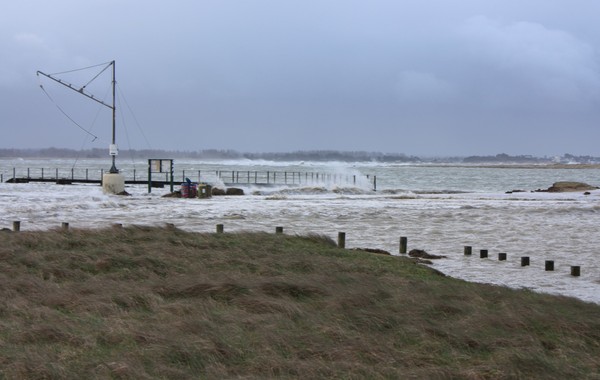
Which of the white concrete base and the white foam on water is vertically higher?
the white concrete base

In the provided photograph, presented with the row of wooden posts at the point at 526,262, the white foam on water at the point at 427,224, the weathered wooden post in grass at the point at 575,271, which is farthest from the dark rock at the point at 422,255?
the weathered wooden post in grass at the point at 575,271

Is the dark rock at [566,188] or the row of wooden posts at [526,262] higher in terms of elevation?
the dark rock at [566,188]

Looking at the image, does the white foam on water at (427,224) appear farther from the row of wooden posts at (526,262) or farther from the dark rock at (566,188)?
the dark rock at (566,188)

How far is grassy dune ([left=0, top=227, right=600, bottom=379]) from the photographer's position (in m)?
6.98

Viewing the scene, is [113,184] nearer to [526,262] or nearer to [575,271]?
[526,262]

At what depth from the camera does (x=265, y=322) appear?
28.5ft

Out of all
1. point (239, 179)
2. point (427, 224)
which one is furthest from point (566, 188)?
point (239, 179)

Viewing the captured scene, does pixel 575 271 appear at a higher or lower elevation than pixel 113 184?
lower

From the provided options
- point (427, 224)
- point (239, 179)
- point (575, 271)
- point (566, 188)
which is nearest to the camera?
point (575, 271)

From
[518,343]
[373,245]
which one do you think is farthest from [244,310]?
[373,245]

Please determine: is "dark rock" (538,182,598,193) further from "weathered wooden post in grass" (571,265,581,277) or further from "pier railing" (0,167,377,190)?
"weathered wooden post in grass" (571,265,581,277)

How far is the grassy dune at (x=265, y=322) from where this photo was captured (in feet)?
22.9

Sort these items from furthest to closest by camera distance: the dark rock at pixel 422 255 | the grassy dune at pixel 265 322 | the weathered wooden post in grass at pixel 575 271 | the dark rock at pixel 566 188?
1. the dark rock at pixel 566 188
2. the dark rock at pixel 422 255
3. the weathered wooden post in grass at pixel 575 271
4. the grassy dune at pixel 265 322

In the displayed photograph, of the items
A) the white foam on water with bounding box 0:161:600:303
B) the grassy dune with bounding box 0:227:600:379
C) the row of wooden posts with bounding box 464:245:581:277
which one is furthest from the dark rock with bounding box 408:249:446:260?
the grassy dune with bounding box 0:227:600:379
